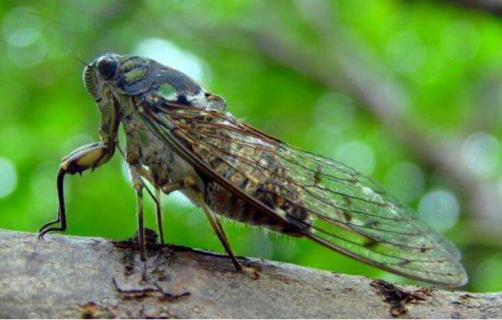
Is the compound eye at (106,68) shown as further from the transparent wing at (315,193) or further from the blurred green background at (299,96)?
the blurred green background at (299,96)

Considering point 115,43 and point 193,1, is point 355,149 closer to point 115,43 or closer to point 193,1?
point 193,1

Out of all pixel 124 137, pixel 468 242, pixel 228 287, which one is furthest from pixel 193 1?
pixel 228 287

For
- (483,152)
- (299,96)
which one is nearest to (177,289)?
(299,96)

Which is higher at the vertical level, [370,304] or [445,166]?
[445,166]

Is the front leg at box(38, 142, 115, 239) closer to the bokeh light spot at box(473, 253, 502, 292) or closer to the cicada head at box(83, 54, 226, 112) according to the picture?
the cicada head at box(83, 54, 226, 112)

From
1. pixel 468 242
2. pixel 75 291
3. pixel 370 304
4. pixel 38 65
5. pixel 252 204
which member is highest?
pixel 38 65

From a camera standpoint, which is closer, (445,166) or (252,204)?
(252,204)

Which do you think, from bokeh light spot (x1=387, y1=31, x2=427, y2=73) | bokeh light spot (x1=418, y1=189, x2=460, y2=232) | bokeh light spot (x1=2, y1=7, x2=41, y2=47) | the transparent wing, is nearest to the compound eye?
the transparent wing

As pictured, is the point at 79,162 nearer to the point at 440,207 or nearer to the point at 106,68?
the point at 106,68
